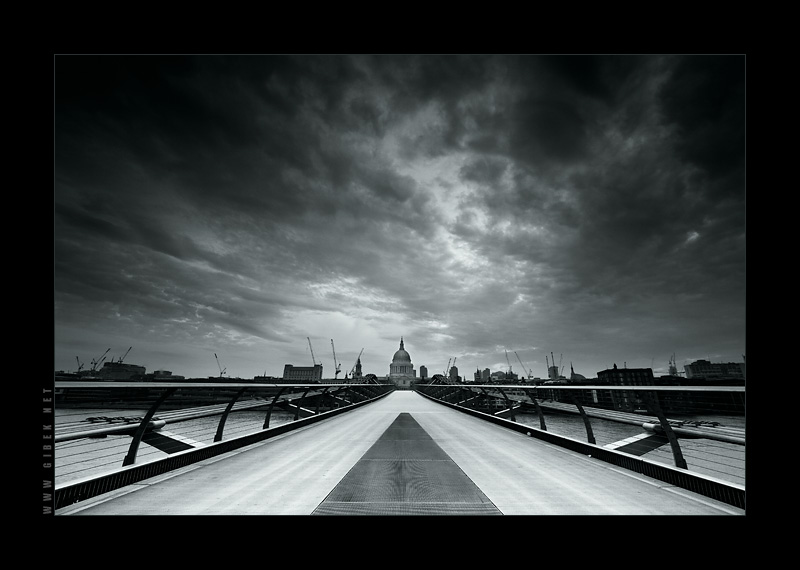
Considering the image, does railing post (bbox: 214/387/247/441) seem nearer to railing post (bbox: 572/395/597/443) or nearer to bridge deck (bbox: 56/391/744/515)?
bridge deck (bbox: 56/391/744/515)

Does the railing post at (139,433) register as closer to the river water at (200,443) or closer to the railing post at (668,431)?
the river water at (200,443)

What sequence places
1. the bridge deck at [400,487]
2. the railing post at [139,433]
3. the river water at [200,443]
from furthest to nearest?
the river water at [200,443], the railing post at [139,433], the bridge deck at [400,487]

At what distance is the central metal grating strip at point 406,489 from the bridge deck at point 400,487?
0.4 inches

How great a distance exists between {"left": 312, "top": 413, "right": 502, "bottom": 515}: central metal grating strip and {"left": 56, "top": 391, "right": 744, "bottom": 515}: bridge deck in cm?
1

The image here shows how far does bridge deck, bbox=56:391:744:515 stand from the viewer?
3.58 meters

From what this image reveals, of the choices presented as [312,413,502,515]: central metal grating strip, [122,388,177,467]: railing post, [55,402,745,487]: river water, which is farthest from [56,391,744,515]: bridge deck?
[55,402,745,487]: river water

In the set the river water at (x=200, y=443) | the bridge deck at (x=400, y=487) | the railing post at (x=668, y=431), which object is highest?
the railing post at (x=668, y=431)

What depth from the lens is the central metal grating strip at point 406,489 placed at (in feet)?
11.9

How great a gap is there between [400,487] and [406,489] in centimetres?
13

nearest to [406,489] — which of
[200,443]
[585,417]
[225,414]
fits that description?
[225,414]

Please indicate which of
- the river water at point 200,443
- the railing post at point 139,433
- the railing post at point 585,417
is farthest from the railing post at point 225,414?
the railing post at point 585,417

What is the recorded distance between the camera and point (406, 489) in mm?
4305
